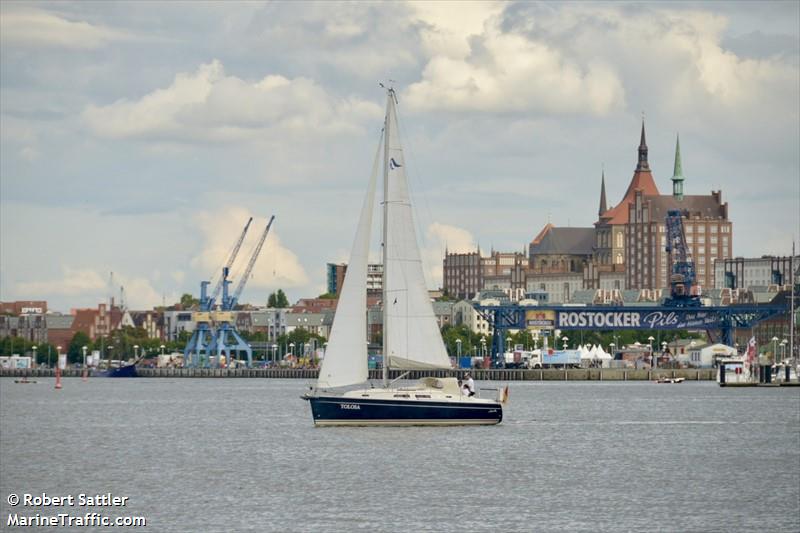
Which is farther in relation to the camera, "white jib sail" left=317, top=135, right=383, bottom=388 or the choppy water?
"white jib sail" left=317, top=135, right=383, bottom=388

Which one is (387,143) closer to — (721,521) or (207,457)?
(207,457)

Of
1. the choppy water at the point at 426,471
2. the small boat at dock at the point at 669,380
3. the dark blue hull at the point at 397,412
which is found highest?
the small boat at dock at the point at 669,380

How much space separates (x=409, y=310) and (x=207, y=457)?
9.84 m

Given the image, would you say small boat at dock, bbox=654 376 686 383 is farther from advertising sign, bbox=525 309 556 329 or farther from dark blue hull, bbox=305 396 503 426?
dark blue hull, bbox=305 396 503 426

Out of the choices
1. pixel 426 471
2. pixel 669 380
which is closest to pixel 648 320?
pixel 669 380

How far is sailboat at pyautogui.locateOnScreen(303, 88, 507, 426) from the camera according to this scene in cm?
6869

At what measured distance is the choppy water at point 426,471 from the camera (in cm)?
4738

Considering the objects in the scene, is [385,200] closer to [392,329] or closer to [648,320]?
[392,329]

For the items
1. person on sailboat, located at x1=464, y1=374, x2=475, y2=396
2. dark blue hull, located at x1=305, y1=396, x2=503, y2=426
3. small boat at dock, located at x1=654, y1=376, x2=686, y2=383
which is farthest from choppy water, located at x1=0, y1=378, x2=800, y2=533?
small boat at dock, located at x1=654, y1=376, x2=686, y2=383

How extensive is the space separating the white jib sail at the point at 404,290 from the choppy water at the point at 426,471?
11.1ft

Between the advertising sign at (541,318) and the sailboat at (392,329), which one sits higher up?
the advertising sign at (541,318)

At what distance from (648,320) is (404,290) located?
431 ft

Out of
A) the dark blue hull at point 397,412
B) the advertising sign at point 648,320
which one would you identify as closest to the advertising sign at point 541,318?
the advertising sign at point 648,320

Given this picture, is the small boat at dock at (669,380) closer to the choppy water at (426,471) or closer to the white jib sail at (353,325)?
the choppy water at (426,471)
